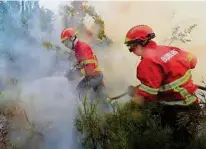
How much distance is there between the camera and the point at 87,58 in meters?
4.42

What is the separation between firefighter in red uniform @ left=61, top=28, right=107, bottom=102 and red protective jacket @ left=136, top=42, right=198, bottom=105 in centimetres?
60

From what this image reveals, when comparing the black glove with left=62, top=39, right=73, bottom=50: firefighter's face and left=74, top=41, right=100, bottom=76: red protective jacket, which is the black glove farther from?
left=62, top=39, right=73, bottom=50: firefighter's face

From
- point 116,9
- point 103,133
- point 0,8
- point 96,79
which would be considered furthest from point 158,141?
point 0,8

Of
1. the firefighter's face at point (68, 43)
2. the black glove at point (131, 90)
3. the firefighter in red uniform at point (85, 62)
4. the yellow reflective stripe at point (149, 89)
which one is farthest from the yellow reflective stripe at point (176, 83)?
the firefighter's face at point (68, 43)

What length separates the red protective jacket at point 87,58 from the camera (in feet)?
14.5

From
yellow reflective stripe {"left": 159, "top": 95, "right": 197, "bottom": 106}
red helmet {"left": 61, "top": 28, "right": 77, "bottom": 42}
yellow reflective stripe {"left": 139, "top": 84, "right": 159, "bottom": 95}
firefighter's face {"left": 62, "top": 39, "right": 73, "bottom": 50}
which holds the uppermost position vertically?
red helmet {"left": 61, "top": 28, "right": 77, "bottom": 42}

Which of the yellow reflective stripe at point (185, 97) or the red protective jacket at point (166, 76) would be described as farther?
the yellow reflective stripe at point (185, 97)

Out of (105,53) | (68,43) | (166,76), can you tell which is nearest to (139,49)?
(166,76)

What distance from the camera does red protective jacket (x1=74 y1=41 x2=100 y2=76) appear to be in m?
4.43

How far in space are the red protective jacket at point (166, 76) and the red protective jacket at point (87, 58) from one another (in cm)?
63

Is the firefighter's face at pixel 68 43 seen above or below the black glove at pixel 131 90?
above

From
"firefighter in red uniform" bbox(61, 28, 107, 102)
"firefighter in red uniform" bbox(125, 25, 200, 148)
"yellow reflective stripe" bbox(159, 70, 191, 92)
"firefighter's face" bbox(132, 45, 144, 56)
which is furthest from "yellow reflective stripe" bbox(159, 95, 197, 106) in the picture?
"firefighter in red uniform" bbox(61, 28, 107, 102)

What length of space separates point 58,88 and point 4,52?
64cm

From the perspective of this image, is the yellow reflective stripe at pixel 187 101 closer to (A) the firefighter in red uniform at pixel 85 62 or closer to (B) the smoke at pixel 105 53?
(B) the smoke at pixel 105 53
